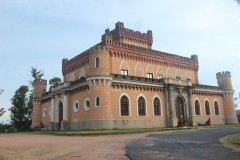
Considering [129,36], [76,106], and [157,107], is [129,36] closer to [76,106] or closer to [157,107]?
[157,107]

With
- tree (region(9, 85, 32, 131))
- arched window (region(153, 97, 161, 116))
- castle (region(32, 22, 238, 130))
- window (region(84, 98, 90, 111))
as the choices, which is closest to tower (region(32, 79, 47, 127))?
castle (region(32, 22, 238, 130))

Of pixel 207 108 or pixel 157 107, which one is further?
pixel 207 108

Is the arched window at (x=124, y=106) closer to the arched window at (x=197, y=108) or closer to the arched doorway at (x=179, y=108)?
the arched doorway at (x=179, y=108)

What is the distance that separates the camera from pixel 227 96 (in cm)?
4247

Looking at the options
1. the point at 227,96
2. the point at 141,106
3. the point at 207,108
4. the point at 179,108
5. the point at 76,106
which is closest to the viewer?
the point at 141,106

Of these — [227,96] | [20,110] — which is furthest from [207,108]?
[20,110]

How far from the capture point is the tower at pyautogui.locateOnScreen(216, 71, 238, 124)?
41812 mm

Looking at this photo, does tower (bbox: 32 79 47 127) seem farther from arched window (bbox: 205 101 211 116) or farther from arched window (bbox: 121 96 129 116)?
arched window (bbox: 205 101 211 116)

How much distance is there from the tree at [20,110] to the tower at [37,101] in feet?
20.6

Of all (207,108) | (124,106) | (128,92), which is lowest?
(207,108)

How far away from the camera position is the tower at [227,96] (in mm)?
41812

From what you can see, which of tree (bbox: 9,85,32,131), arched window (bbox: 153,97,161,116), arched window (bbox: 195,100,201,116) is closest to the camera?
arched window (bbox: 153,97,161,116)

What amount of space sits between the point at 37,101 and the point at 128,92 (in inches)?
772

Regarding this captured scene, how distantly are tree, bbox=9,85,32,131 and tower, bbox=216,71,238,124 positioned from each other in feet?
117
